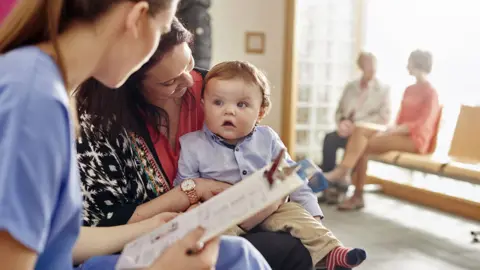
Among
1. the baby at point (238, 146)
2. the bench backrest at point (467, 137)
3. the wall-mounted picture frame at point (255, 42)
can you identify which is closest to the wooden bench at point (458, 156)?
the bench backrest at point (467, 137)

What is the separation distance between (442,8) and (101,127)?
4.16 metres

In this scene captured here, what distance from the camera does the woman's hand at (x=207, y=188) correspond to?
4.50 feet

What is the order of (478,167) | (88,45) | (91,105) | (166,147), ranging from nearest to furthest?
(88,45) < (91,105) < (166,147) < (478,167)

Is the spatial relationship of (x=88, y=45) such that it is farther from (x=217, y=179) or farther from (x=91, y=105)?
(x=217, y=179)

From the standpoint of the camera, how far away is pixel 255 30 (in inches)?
183

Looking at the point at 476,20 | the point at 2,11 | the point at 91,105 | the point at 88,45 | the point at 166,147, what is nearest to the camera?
the point at 88,45

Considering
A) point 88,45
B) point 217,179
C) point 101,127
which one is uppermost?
point 88,45

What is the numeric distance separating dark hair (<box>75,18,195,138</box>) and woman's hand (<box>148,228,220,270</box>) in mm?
582

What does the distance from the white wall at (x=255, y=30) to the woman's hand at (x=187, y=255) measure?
3753 millimetres

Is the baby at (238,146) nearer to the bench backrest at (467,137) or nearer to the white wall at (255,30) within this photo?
the bench backrest at (467,137)

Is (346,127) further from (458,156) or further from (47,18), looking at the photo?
(47,18)

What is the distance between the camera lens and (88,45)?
2.37 ft

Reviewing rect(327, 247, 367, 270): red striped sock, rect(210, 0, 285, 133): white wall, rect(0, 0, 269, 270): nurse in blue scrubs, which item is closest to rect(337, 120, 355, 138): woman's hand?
rect(210, 0, 285, 133): white wall

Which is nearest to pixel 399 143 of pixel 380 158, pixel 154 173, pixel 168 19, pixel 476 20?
pixel 380 158
